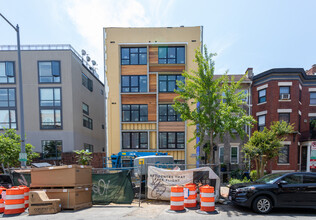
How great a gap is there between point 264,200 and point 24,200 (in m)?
9.45

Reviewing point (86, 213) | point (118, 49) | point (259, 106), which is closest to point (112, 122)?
point (118, 49)

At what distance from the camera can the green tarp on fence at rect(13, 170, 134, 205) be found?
750 centimetres

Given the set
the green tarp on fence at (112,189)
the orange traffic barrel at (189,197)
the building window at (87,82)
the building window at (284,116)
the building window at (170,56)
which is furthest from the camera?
the building window at (87,82)

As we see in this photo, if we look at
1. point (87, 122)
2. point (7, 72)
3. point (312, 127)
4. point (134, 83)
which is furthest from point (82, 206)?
point (312, 127)

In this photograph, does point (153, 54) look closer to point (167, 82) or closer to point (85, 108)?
point (167, 82)

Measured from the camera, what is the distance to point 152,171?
26.5ft

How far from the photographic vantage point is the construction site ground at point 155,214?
5926 mm

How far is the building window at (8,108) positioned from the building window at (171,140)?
655 inches

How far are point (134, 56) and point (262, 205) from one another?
50.5 feet

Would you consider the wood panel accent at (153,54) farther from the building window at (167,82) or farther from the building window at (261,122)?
the building window at (261,122)

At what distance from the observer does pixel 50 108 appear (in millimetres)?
19031

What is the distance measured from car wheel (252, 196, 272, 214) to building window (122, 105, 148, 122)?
11970 millimetres

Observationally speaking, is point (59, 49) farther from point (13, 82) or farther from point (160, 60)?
point (160, 60)

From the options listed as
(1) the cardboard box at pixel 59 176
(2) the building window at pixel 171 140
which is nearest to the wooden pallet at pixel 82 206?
(1) the cardboard box at pixel 59 176
